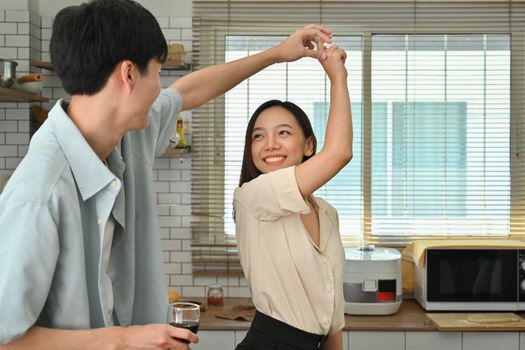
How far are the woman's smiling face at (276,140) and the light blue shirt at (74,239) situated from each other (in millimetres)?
722

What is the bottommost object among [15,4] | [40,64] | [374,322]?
[374,322]

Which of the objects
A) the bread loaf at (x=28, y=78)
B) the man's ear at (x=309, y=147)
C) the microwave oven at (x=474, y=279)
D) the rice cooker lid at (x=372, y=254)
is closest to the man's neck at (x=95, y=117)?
the man's ear at (x=309, y=147)

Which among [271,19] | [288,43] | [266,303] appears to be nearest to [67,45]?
[288,43]

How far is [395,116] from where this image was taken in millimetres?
4090

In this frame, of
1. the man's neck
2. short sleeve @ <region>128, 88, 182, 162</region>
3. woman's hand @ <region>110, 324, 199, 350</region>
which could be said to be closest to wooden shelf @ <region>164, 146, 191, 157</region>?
short sleeve @ <region>128, 88, 182, 162</region>

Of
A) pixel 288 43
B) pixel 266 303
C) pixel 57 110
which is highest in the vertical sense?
pixel 288 43

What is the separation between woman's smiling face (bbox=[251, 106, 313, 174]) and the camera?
2223mm

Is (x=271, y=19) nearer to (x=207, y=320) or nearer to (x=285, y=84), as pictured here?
(x=285, y=84)

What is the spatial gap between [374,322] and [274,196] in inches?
69.2

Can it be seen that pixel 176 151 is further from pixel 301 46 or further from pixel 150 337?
pixel 150 337

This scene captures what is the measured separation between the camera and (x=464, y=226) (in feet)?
13.4

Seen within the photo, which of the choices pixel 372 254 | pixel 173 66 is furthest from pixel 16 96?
pixel 372 254

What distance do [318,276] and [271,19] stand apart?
2283mm

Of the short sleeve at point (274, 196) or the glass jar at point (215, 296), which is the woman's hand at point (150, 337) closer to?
the short sleeve at point (274, 196)
